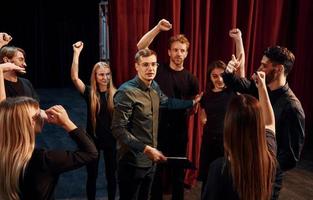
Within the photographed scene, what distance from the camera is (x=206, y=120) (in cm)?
297

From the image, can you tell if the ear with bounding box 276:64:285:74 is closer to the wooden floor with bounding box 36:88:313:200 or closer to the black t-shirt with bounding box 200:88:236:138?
the black t-shirt with bounding box 200:88:236:138

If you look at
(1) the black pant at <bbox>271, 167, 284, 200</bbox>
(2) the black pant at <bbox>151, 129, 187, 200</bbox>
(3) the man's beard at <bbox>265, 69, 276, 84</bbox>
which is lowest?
(2) the black pant at <bbox>151, 129, 187, 200</bbox>

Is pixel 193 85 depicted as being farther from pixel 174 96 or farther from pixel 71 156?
pixel 71 156

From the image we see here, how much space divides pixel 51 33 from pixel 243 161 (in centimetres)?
841

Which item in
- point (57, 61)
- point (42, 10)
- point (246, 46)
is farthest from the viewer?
point (57, 61)

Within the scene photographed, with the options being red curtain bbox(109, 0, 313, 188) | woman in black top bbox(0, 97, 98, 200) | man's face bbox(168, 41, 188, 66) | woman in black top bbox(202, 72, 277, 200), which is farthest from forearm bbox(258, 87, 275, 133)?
red curtain bbox(109, 0, 313, 188)

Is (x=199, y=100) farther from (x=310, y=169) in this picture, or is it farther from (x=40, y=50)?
(x=40, y=50)

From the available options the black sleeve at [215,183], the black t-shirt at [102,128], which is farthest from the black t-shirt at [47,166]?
the black t-shirt at [102,128]

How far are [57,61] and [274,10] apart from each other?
21.7 feet

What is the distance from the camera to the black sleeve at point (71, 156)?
154 cm

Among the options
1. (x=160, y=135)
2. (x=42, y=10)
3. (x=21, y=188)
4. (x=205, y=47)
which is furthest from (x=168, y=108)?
(x=42, y=10)

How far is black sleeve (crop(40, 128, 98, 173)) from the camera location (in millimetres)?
1545

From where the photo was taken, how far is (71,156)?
1617 mm

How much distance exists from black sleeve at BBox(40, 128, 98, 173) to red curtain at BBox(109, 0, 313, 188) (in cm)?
164
